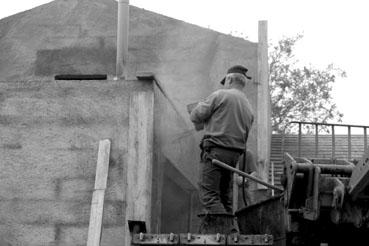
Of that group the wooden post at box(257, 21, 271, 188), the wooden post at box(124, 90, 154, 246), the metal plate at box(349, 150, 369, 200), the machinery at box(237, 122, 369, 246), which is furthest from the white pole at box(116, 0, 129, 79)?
the metal plate at box(349, 150, 369, 200)

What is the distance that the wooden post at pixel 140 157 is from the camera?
7.55m

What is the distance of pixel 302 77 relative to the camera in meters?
29.2

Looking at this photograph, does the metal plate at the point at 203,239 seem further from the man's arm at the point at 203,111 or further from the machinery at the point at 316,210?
the man's arm at the point at 203,111

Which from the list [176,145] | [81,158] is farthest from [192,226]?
[81,158]

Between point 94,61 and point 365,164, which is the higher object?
point 94,61

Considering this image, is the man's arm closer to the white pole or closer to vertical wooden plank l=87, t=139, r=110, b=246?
vertical wooden plank l=87, t=139, r=110, b=246

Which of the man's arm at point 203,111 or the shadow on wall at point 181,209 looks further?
the shadow on wall at point 181,209

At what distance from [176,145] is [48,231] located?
207 cm

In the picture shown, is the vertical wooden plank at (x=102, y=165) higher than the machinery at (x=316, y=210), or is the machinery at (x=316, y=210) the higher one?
the vertical wooden plank at (x=102, y=165)

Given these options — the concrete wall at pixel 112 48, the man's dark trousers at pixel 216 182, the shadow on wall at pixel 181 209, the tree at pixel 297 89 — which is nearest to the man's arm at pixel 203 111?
the man's dark trousers at pixel 216 182

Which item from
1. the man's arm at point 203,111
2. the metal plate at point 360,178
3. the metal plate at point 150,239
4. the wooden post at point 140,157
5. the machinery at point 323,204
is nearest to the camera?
the metal plate at point 360,178

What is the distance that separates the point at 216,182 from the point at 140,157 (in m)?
1.14

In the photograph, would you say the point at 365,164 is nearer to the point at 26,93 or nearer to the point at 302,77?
the point at 26,93

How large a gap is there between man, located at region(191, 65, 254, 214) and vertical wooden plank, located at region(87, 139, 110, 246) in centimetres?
116
